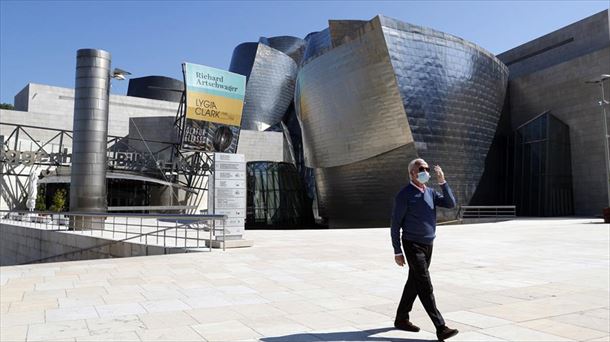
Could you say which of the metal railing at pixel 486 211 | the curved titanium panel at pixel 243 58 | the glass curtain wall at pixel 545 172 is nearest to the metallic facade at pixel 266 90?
the curved titanium panel at pixel 243 58

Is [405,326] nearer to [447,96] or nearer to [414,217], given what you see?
[414,217]

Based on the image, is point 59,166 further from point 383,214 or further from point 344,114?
point 383,214

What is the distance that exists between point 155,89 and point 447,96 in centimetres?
4637

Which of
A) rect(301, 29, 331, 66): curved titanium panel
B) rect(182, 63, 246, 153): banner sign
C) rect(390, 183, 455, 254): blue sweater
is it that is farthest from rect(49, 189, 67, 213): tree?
rect(390, 183, 455, 254): blue sweater

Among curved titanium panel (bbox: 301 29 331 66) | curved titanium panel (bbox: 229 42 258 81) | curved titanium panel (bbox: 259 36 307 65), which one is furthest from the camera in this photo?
curved titanium panel (bbox: 259 36 307 65)

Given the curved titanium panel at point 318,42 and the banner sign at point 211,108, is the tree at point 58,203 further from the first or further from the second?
the curved titanium panel at point 318,42

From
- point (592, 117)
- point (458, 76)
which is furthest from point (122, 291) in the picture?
point (592, 117)

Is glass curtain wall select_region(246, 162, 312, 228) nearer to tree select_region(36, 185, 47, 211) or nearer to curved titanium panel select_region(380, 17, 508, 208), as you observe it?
curved titanium panel select_region(380, 17, 508, 208)

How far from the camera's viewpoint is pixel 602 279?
7250 millimetres

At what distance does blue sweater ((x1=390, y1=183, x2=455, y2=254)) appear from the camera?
4371 mm

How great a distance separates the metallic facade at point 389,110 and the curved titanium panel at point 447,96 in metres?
0.06

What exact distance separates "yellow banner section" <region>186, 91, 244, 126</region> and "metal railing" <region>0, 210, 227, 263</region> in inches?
548

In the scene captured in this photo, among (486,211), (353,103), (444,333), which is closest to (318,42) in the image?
(353,103)

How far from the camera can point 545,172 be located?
31.8m
